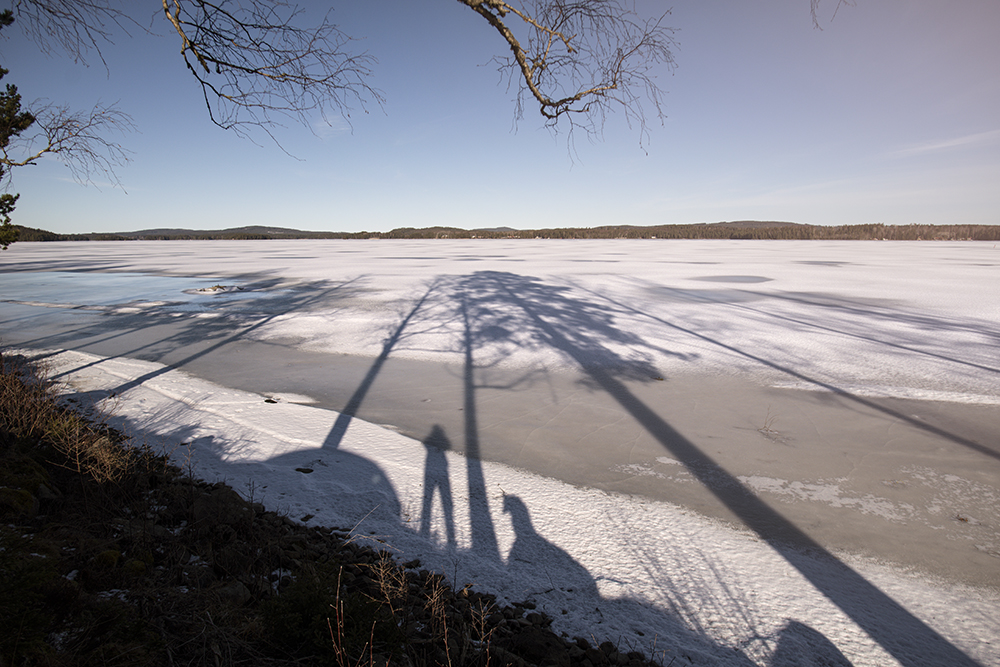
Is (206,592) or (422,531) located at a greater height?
(206,592)

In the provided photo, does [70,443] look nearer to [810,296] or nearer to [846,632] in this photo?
[846,632]

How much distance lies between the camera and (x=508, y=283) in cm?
1427

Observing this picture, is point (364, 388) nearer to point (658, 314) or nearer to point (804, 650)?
point (804, 650)

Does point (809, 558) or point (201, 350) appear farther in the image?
point (201, 350)

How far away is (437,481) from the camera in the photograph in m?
3.70

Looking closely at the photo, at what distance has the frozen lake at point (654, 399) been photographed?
3.09m

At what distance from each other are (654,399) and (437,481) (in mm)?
2740

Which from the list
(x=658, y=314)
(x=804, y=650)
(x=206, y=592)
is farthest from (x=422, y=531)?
(x=658, y=314)

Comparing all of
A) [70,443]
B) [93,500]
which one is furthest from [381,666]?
[70,443]

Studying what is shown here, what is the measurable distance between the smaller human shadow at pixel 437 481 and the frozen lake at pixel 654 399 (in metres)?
0.02

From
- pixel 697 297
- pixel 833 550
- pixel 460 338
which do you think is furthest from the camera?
pixel 697 297

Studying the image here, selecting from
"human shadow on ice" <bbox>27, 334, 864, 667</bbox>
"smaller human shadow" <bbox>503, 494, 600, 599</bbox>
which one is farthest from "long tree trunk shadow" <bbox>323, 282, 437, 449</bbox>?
"smaller human shadow" <bbox>503, 494, 600, 599</bbox>

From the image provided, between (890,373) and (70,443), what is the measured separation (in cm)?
808

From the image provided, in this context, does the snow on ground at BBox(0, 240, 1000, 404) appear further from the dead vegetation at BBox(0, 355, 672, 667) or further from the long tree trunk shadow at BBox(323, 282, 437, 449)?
the dead vegetation at BBox(0, 355, 672, 667)
